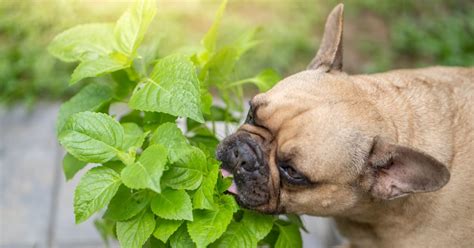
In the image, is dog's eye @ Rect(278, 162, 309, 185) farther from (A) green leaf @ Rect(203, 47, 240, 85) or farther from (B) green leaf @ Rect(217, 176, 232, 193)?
(A) green leaf @ Rect(203, 47, 240, 85)

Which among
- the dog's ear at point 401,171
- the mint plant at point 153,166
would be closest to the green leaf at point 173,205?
the mint plant at point 153,166

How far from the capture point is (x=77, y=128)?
7.80ft

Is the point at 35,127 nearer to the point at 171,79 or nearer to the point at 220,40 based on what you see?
the point at 220,40

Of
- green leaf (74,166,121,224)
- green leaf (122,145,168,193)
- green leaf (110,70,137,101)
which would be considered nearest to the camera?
green leaf (122,145,168,193)

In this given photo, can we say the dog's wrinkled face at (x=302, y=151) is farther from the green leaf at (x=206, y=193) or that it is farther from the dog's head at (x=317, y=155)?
the green leaf at (x=206, y=193)

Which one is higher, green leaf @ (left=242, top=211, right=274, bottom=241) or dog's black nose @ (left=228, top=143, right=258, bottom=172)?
dog's black nose @ (left=228, top=143, right=258, bottom=172)

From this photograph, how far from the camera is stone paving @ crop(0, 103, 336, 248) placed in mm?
3984

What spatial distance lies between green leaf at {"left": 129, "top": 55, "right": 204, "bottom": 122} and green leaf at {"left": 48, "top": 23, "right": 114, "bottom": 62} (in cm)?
33

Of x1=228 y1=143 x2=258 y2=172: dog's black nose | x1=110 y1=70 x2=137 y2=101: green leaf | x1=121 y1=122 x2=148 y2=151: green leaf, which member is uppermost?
x1=110 y1=70 x2=137 y2=101: green leaf

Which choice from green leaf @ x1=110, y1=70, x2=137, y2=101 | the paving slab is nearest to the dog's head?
green leaf @ x1=110, y1=70, x2=137, y2=101

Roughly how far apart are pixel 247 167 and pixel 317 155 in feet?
0.96

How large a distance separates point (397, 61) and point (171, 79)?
3.24 m

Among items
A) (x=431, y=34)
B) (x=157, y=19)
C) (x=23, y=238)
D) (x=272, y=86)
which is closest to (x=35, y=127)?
(x=23, y=238)

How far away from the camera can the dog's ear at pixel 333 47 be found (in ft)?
9.86
